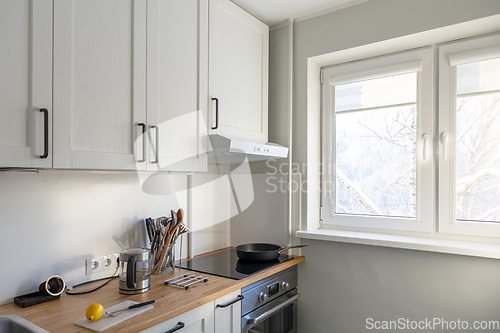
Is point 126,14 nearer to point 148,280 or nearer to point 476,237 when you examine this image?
point 148,280

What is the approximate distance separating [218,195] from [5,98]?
1524mm

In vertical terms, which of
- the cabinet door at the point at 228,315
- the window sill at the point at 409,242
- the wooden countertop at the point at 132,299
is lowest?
the cabinet door at the point at 228,315

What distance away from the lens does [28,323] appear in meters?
1.18

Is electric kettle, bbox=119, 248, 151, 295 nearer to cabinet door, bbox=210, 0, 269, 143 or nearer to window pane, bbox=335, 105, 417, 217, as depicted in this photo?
cabinet door, bbox=210, 0, 269, 143

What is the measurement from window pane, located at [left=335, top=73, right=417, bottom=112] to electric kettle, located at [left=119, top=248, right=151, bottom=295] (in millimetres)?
1564

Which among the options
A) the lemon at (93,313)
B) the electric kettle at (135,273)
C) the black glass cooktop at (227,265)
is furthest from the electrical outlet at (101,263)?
the lemon at (93,313)

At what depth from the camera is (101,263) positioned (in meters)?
1.69

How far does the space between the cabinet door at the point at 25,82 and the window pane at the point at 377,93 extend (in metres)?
1.75

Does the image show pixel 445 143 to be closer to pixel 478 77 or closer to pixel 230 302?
pixel 478 77

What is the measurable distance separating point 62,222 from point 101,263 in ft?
0.96

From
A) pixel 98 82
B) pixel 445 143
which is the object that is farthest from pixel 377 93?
pixel 98 82

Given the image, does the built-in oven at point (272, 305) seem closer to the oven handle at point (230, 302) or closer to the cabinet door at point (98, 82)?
the oven handle at point (230, 302)

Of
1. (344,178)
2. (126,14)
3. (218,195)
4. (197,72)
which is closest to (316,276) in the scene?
(344,178)

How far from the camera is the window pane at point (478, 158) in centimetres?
185
